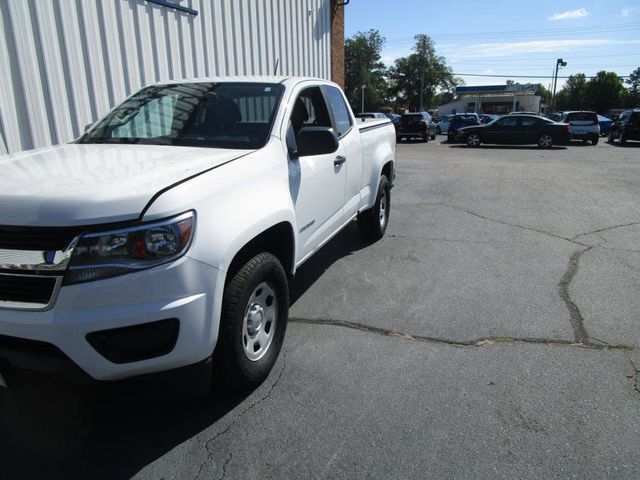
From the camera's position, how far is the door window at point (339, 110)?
188 inches

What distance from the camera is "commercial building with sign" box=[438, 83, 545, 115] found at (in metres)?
79.1

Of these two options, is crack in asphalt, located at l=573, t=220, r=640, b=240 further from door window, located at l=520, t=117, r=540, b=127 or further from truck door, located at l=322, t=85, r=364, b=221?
door window, located at l=520, t=117, r=540, b=127

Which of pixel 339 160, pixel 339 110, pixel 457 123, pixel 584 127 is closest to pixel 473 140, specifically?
pixel 457 123

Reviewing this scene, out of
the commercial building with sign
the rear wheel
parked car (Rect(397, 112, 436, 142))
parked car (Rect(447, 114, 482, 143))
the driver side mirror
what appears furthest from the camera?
the commercial building with sign

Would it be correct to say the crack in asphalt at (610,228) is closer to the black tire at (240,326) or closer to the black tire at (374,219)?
the black tire at (374,219)

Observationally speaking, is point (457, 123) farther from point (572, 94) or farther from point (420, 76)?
point (572, 94)

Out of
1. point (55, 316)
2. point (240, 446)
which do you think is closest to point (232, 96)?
point (55, 316)

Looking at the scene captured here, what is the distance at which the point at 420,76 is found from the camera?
9812 centimetres

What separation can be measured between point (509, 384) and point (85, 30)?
228 inches

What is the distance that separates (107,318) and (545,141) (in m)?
23.4

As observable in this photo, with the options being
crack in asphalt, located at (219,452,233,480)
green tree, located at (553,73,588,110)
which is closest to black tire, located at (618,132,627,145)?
crack in asphalt, located at (219,452,233,480)

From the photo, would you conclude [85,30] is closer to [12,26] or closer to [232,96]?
[12,26]

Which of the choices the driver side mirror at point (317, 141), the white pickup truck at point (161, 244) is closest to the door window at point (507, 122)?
the white pickup truck at point (161, 244)

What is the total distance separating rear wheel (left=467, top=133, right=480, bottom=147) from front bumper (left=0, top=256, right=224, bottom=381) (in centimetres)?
2279
